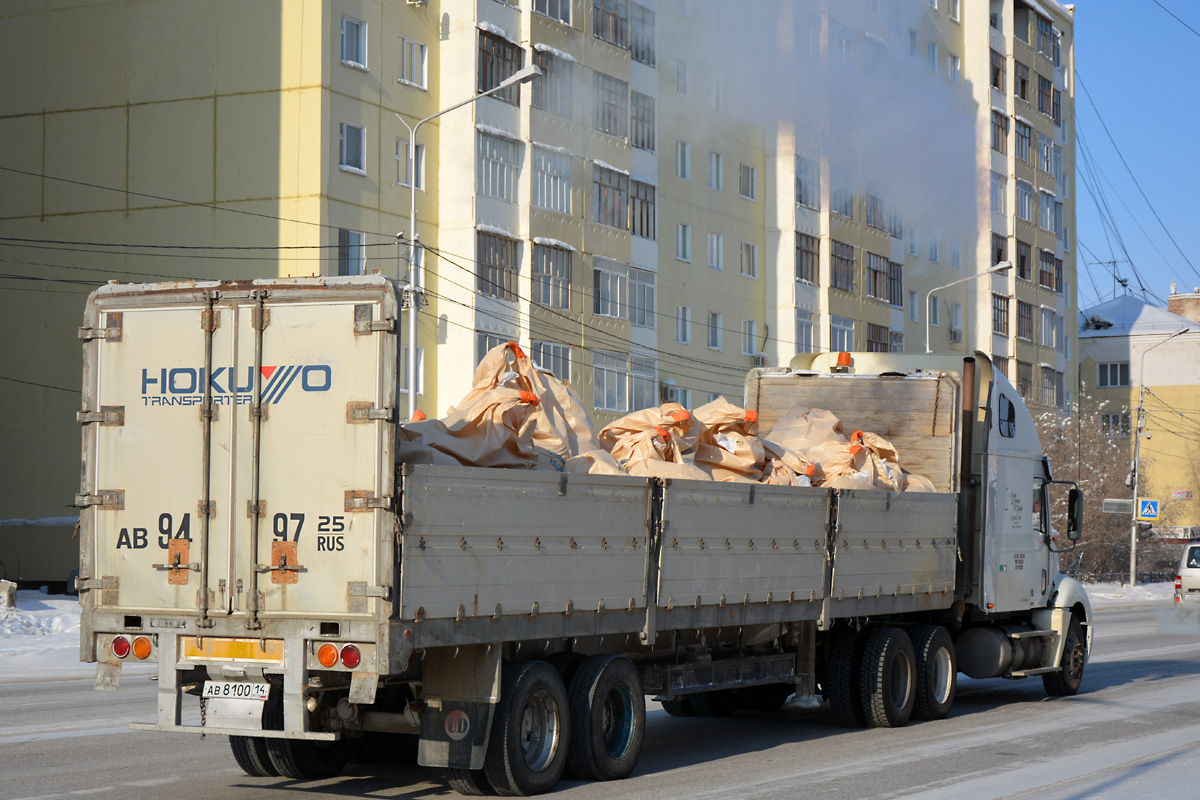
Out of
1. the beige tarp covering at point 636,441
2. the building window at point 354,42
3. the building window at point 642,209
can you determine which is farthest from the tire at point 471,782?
the building window at point 642,209

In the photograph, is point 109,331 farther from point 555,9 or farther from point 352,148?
point 555,9

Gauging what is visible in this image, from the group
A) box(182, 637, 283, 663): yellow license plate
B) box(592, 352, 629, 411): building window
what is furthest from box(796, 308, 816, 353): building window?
box(182, 637, 283, 663): yellow license plate

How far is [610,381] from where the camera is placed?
4081 centimetres

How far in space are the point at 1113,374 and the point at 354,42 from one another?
205 ft

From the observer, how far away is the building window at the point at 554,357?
3747 cm

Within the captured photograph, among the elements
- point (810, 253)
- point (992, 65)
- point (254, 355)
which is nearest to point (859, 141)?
point (254, 355)

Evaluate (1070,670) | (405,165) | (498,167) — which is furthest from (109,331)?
(498,167)

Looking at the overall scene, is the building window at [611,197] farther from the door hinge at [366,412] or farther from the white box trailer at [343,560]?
the door hinge at [366,412]

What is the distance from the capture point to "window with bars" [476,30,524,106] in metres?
36.2

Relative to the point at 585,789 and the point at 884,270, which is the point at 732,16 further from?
the point at 884,270

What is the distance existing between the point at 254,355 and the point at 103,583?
5.17 feet

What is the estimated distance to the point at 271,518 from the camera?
327 inches

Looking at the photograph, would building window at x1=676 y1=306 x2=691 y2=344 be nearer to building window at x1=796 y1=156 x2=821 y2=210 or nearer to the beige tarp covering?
building window at x1=796 y1=156 x2=821 y2=210

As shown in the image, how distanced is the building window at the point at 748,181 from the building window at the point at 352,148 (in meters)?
16.8
